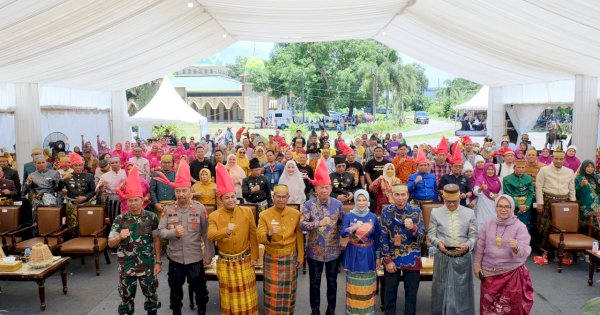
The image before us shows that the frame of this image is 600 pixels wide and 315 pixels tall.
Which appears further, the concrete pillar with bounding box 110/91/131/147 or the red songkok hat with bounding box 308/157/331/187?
the concrete pillar with bounding box 110/91/131/147

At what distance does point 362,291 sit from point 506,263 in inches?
50.5

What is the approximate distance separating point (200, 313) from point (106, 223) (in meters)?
2.60

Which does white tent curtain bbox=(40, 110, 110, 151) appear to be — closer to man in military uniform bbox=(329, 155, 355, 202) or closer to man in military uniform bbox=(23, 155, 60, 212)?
man in military uniform bbox=(23, 155, 60, 212)

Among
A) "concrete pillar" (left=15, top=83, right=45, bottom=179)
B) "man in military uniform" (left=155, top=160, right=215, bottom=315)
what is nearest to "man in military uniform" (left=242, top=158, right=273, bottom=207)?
"man in military uniform" (left=155, top=160, right=215, bottom=315)

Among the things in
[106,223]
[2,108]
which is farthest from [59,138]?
[106,223]

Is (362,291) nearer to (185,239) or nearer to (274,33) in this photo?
(185,239)

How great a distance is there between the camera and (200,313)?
478 cm

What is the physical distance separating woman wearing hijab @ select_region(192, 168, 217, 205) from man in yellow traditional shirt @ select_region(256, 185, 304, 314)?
2219 mm

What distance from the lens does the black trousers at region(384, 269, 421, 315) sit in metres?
4.51

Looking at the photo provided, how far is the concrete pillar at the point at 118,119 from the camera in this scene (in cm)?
1491

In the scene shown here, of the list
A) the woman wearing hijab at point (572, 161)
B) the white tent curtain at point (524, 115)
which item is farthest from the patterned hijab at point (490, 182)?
the white tent curtain at point (524, 115)

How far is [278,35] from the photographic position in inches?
490

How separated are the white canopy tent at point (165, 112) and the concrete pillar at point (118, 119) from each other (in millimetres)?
564

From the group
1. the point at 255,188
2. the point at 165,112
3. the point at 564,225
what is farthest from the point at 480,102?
the point at 255,188
